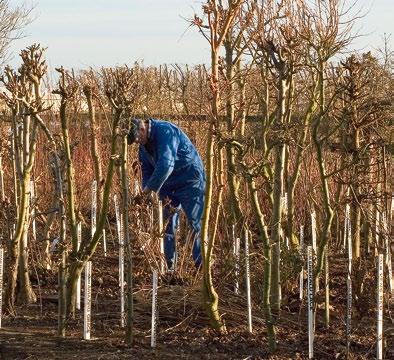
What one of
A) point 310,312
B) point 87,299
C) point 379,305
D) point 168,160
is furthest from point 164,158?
point 379,305

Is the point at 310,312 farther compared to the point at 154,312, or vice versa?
the point at 154,312

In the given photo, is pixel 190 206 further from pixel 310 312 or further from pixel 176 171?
pixel 310 312

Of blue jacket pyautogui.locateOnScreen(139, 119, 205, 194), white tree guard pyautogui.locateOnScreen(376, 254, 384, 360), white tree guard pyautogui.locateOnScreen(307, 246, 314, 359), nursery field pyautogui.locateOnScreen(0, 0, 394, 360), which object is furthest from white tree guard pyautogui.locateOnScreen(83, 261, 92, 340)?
blue jacket pyautogui.locateOnScreen(139, 119, 205, 194)

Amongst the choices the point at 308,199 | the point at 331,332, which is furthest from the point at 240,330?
the point at 308,199

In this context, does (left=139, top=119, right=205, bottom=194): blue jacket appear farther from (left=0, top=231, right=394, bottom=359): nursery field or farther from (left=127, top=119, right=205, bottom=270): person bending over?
(left=0, top=231, right=394, bottom=359): nursery field

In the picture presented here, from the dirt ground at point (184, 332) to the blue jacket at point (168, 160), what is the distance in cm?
112

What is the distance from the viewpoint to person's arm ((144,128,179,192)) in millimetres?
6797

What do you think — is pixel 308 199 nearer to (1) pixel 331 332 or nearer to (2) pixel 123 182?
(1) pixel 331 332

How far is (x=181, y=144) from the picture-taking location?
725cm

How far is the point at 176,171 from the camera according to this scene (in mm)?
7367

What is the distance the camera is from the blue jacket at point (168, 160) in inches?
268

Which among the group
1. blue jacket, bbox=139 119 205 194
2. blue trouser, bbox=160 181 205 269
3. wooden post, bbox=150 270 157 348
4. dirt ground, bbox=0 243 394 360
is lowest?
dirt ground, bbox=0 243 394 360

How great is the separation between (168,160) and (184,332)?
6.90 ft

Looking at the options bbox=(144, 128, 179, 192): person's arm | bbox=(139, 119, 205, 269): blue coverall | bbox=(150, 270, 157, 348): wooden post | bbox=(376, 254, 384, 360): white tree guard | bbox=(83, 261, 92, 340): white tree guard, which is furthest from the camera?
bbox=(139, 119, 205, 269): blue coverall
